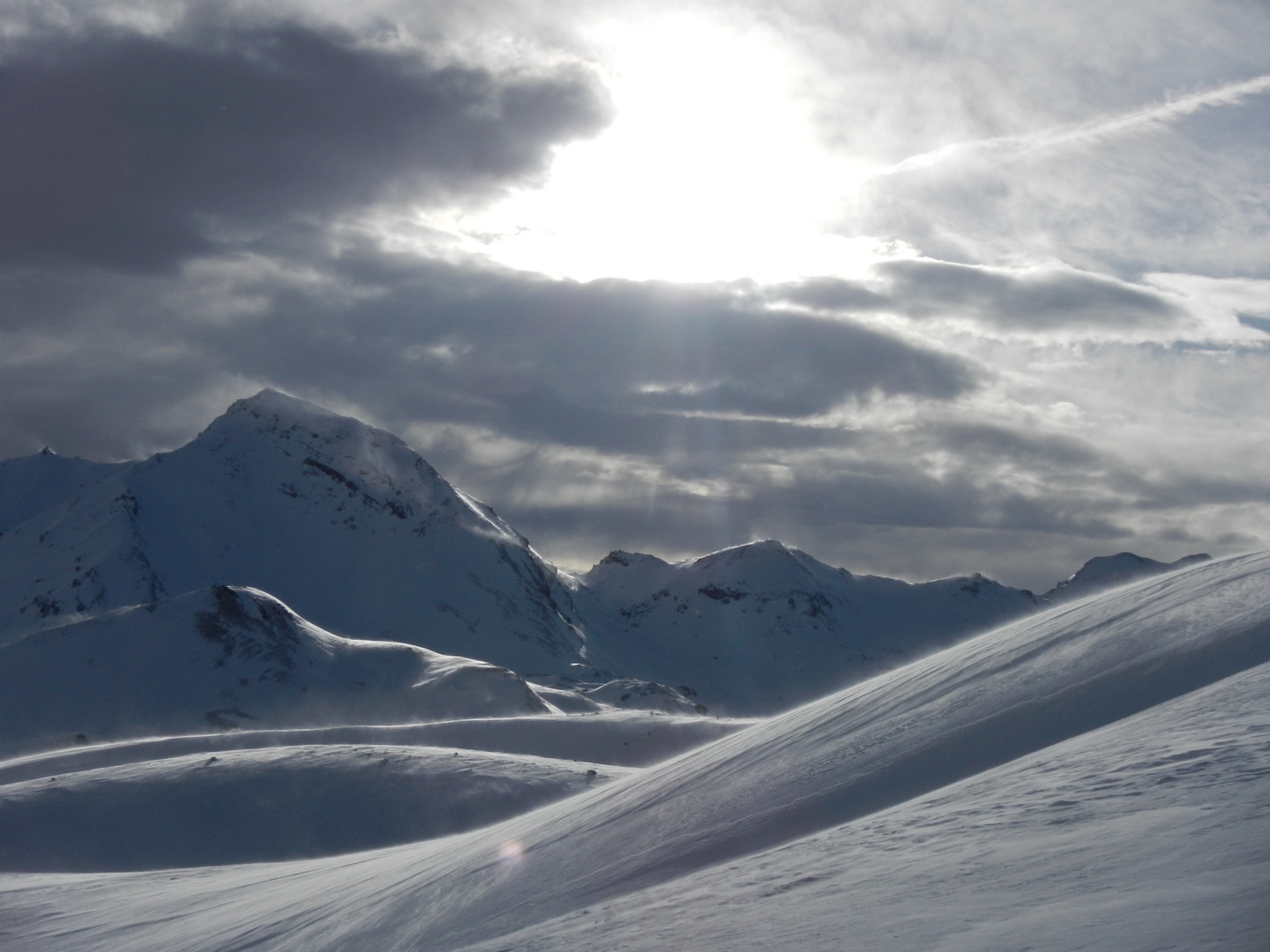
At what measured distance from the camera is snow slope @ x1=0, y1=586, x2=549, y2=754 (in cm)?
8288

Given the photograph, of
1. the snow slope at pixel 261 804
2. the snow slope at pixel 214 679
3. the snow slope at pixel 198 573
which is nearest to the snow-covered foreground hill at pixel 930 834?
the snow slope at pixel 261 804

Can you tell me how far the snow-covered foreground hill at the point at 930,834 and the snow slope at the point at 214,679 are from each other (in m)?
71.1

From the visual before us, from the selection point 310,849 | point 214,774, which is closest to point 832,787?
point 310,849

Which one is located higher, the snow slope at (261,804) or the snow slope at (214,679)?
the snow slope at (214,679)

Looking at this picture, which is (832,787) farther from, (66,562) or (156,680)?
(66,562)

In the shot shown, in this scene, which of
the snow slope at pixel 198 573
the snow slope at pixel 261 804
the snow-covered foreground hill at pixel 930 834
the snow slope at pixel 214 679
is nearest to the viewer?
the snow-covered foreground hill at pixel 930 834

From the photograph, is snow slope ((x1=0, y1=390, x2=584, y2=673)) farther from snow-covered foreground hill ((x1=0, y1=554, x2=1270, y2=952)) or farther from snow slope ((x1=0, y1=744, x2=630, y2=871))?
snow-covered foreground hill ((x1=0, y1=554, x2=1270, y2=952))

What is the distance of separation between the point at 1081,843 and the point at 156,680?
307 ft

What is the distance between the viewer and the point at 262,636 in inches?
3839

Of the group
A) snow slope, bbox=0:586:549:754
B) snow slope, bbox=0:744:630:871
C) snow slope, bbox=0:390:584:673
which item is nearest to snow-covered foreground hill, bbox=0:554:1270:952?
snow slope, bbox=0:744:630:871

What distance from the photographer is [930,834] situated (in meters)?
8.32

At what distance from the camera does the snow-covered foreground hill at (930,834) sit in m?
6.44

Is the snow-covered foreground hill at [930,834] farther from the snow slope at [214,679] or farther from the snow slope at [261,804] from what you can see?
the snow slope at [214,679]

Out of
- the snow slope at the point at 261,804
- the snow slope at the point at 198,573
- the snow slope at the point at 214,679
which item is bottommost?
the snow slope at the point at 261,804
